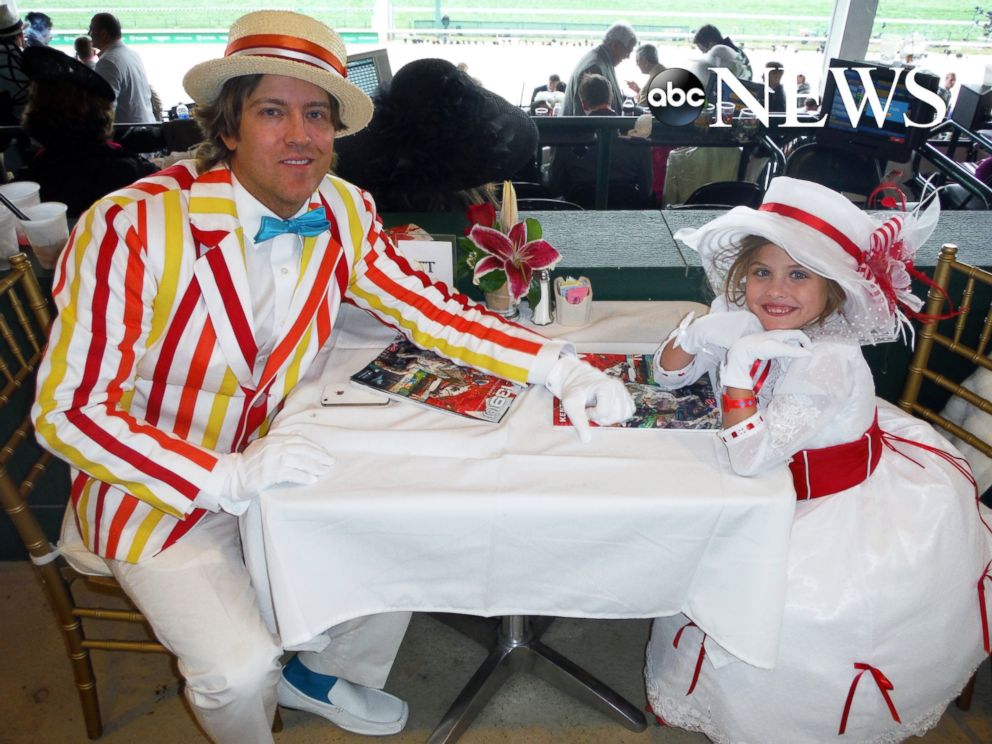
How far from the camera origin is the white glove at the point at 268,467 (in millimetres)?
1242

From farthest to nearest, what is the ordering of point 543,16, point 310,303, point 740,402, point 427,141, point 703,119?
point 543,16 → point 703,119 → point 427,141 → point 310,303 → point 740,402

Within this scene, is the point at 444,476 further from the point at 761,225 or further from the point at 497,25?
the point at 497,25

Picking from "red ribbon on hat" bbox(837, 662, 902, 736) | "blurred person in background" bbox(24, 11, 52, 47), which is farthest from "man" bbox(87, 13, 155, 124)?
"red ribbon on hat" bbox(837, 662, 902, 736)

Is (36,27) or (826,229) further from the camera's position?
(36,27)

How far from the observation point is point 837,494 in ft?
4.84

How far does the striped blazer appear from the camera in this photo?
1306 mm

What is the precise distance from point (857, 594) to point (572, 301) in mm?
842

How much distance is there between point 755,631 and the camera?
1302mm

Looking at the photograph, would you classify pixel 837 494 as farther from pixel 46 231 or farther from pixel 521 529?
pixel 46 231

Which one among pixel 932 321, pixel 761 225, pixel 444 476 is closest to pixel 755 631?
pixel 444 476

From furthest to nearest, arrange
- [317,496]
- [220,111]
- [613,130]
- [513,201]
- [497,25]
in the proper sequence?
[497,25], [613,130], [513,201], [220,111], [317,496]

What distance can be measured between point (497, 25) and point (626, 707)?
14653mm

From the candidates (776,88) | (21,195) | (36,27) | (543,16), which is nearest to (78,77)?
(21,195)

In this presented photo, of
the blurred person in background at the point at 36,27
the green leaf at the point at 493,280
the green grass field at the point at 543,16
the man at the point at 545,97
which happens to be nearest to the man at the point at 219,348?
the green leaf at the point at 493,280
